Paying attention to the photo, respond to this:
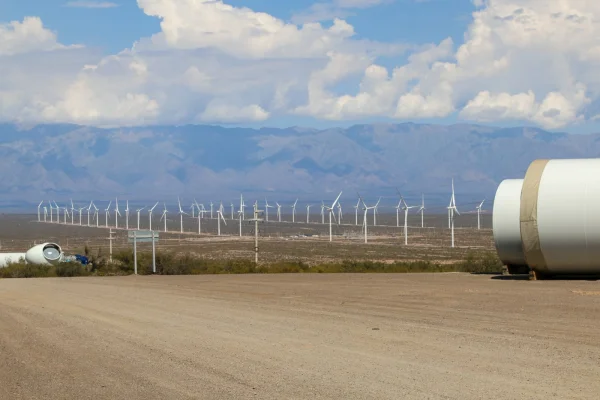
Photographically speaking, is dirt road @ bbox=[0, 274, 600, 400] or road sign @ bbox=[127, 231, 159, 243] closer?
dirt road @ bbox=[0, 274, 600, 400]

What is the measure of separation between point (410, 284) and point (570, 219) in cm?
547

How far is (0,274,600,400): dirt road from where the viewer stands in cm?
1290

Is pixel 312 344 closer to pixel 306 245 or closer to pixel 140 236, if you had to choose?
pixel 140 236

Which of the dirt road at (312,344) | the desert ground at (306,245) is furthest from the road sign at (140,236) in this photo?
the desert ground at (306,245)

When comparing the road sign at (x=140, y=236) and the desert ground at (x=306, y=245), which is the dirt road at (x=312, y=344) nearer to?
the road sign at (x=140, y=236)

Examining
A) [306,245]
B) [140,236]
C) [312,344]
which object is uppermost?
[140,236]

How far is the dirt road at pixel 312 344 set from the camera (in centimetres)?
1290

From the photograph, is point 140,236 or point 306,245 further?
point 306,245

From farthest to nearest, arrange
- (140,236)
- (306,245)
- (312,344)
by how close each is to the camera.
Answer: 1. (306,245)
2. (140,236)
3. (312,344)

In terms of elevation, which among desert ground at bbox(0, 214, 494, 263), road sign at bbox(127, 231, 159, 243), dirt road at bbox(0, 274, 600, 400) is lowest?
desert ground at bbox(0, 214, 494, 263)

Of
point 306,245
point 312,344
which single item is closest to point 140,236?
point 312,344

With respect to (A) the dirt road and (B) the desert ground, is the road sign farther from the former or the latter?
(B) the desert ground

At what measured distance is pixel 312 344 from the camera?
16.9 meters

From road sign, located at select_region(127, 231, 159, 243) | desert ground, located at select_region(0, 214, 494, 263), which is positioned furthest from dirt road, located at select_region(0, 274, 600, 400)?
desert ground, located at select_region(0, 214, 494, 263)
